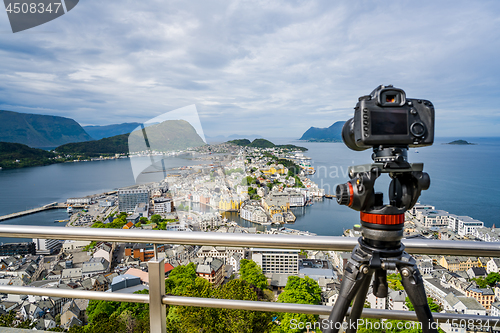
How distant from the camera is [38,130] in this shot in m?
21.0

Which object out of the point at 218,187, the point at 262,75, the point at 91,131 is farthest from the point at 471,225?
the point at 91,131

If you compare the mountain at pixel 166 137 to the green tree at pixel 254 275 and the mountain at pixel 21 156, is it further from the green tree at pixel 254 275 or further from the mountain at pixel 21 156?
the mountain at pixel 21 156

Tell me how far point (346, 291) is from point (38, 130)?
27.3 meters

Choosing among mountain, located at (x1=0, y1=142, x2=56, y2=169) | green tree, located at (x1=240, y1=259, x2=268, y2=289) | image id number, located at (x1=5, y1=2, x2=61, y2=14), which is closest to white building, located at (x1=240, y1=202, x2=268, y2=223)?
green tree, located at (x1=240, y1=259, x2=268, y2=289)

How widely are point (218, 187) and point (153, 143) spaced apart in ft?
21.1

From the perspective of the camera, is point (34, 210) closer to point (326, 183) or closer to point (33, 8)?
point (33, 8)

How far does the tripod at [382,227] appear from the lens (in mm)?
577

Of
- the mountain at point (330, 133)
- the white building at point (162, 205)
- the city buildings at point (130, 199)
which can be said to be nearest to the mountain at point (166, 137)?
the mountain at point (330, 133)

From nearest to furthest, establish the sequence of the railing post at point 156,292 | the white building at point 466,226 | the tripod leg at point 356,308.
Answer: the tripod leg at point 356,308 → the railing post at point 156,292 → the white building at point 466,226

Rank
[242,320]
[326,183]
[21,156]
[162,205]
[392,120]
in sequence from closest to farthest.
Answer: [392,120] → [242,320] → [162,205] → [21,156] → [326,183]

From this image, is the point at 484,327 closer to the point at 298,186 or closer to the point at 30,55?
the point at 298,186

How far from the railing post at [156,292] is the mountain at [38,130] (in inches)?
791

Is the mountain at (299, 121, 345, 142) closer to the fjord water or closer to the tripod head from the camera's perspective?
the tripod head

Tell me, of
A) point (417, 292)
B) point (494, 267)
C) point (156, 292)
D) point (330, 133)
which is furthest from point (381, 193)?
point (494, 267)
